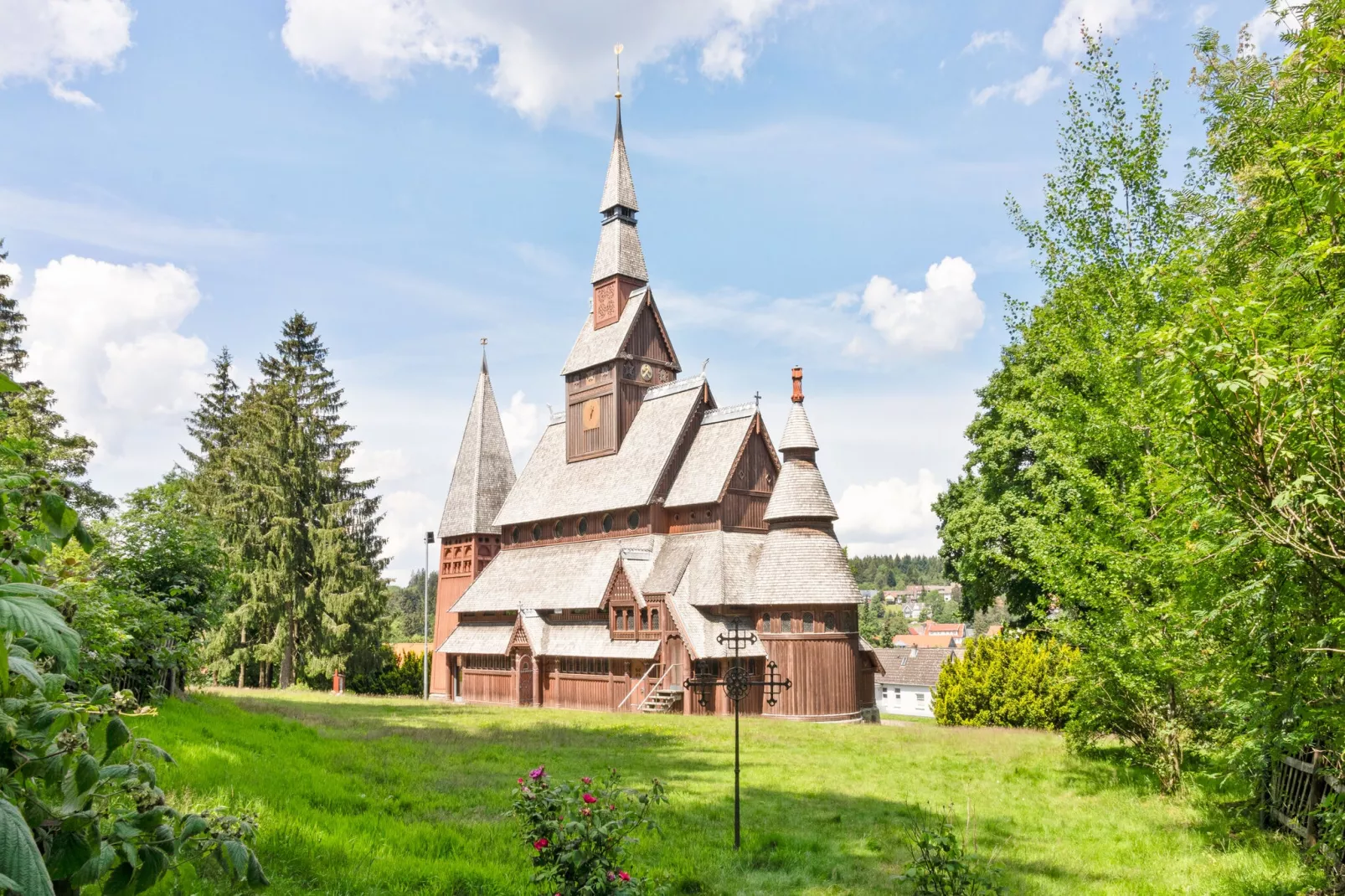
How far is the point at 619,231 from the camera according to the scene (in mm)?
48312

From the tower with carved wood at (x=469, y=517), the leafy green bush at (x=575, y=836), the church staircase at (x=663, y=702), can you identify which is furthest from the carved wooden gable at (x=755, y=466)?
the leafy green bush at (x=575, y=836)

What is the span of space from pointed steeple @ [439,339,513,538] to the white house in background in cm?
4503

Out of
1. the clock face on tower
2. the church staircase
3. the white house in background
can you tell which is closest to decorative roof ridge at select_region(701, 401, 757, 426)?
the clock face on tower

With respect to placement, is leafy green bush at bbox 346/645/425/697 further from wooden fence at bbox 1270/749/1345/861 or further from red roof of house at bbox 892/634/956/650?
red roof of house at bbox 892/634/956/650

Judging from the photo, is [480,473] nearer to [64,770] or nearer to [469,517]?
[469,517]

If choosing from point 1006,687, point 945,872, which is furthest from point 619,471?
point 945,872

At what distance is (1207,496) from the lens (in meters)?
7.68

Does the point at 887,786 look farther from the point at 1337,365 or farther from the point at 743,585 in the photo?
the point at 743,585

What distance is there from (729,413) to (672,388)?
13.3 feet

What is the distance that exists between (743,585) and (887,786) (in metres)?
19.4

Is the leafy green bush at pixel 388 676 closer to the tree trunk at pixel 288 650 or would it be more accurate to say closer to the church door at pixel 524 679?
the tree trunk at pixel 288 650

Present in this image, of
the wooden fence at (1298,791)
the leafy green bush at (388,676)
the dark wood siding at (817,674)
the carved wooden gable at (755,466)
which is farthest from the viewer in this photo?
the leafy green bush at (388,676)

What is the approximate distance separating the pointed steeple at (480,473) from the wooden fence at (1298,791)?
42.5 m

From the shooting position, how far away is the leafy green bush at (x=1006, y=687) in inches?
1222
